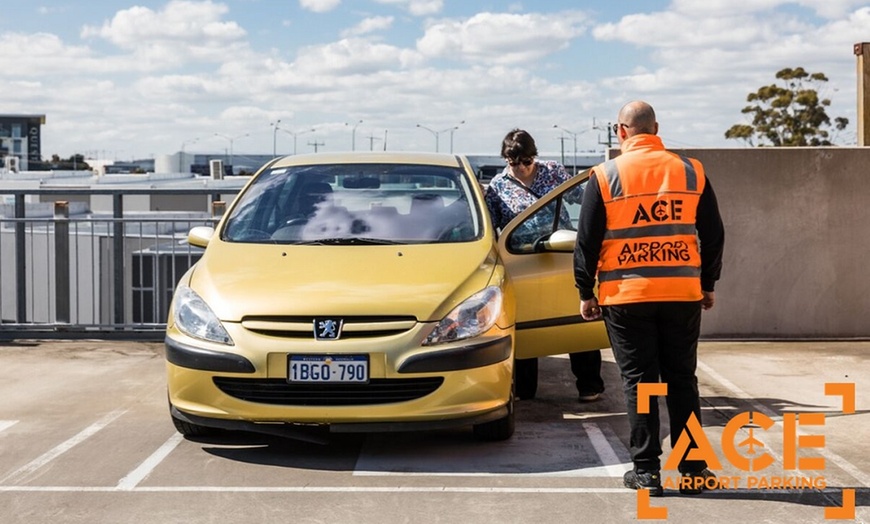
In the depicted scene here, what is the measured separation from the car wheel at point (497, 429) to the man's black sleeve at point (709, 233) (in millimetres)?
1372

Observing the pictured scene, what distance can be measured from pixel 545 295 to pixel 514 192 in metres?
0.94

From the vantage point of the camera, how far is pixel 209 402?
584cm

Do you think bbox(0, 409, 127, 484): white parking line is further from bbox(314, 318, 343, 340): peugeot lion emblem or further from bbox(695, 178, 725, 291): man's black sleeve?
bbox(695, 178, 725, 291): man's black sleeve

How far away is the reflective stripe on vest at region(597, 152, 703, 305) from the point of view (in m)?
5.15

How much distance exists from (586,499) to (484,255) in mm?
1619

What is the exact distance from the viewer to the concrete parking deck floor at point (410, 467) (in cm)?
504

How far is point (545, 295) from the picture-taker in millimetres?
6883

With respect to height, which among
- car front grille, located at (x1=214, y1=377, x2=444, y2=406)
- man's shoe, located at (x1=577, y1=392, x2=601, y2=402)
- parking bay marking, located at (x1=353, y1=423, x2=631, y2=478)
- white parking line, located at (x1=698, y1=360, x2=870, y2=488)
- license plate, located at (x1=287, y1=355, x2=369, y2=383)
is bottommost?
parking bay marking, located at (x1=353, y1=423, x2=631, y2=478)

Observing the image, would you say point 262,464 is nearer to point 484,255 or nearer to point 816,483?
point 484,255

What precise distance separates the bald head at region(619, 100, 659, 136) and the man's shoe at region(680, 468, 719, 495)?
1563 mm

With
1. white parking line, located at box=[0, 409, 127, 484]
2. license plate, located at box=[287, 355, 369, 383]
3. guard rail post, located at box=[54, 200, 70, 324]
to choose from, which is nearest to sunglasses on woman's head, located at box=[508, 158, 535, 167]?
license plate, located at box=[287, 355, 369, 383]

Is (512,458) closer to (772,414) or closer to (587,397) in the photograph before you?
(587,397)

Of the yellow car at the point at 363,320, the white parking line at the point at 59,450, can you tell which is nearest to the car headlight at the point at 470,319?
the yellow car at the point at 363,320

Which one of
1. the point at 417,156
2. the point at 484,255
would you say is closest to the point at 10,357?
the point at 417,156
